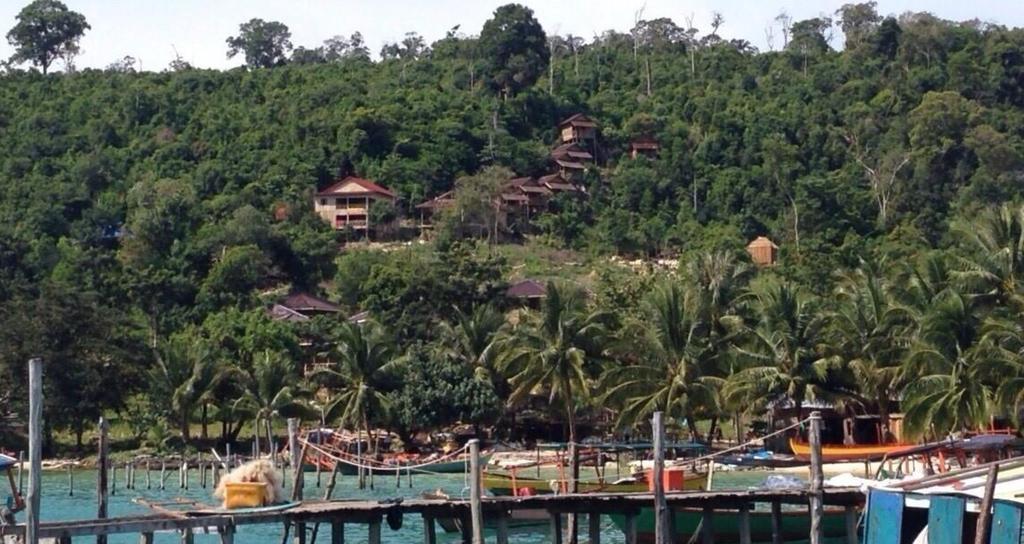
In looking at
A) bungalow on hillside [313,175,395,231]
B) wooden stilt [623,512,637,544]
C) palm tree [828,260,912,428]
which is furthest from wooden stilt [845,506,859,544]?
bungalow on hillside [313,175,395,231]

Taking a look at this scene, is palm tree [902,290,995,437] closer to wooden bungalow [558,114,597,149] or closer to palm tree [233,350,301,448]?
palm tree [233,350,301,448]

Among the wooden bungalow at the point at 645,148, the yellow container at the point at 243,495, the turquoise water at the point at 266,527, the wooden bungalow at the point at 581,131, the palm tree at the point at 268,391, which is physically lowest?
the turquoise water at the point at 266,527

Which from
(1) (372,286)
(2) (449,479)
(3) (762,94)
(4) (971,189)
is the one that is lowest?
(2) (449,479)

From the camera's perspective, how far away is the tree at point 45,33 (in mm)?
133250

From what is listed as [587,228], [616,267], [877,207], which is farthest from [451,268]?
[877,207]

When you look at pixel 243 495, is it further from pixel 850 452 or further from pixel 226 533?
pixel 850 452

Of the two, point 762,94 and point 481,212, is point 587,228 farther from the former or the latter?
point 762,94

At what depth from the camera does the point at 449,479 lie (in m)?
57.8

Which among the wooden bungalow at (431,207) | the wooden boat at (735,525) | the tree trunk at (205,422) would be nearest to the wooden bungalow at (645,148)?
the wooden bungalow at (431,207)

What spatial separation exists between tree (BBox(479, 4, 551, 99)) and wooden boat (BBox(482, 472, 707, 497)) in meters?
78.6

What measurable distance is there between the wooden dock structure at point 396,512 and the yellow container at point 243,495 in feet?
1.13

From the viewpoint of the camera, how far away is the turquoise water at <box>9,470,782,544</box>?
40.7m

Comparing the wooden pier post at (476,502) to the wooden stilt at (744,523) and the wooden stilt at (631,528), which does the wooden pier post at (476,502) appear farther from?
the wooden stilt at (744,523)

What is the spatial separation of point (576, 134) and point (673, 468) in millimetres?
81156
